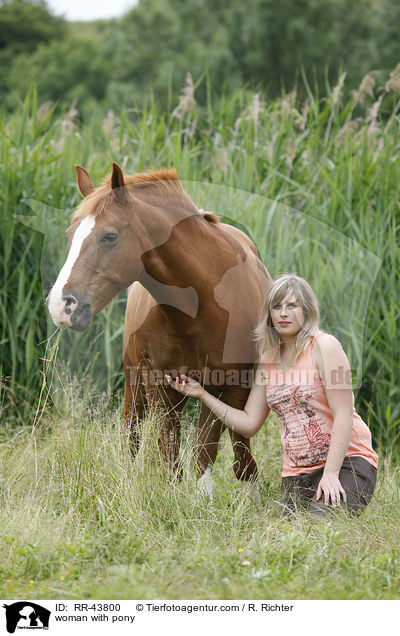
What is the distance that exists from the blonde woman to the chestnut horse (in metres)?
0.10

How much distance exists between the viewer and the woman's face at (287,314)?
2.88m

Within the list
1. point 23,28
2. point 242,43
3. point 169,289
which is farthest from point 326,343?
point 23,28

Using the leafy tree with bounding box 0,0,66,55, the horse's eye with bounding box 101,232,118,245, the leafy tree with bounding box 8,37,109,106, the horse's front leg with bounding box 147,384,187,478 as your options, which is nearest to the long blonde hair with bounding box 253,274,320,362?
the horse's front leg with bounding box 147,384,187,478

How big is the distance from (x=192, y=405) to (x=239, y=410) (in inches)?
50.3

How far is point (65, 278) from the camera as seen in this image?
243cm

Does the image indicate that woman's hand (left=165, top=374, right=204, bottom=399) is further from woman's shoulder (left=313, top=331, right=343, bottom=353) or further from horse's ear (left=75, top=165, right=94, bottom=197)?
horse's ear (left=75, top=165, right=94, bottom=197)

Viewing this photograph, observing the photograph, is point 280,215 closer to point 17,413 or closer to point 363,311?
point 363,311

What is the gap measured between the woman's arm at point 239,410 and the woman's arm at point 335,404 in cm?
30

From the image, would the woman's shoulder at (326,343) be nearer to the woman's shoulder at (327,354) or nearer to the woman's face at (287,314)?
the woman's shoulder at (327,354)

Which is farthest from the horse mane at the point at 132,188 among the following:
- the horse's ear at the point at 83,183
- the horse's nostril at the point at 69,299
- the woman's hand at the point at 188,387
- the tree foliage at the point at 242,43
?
the tree foliage at the point at 242,43

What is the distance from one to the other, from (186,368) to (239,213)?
1580 mm

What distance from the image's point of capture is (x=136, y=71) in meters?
19.3

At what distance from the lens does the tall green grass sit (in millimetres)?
4230

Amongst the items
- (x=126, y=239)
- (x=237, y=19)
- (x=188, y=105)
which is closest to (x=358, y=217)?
(x=188, y=105)
